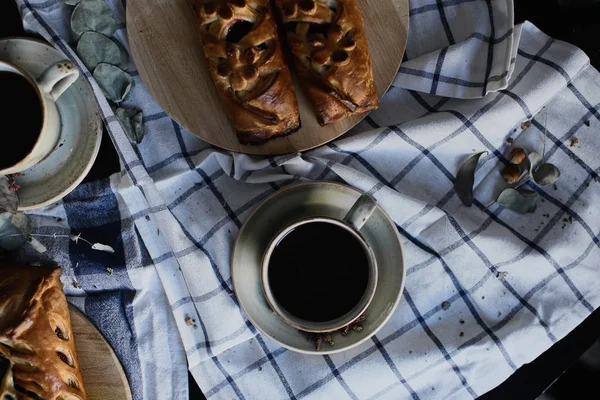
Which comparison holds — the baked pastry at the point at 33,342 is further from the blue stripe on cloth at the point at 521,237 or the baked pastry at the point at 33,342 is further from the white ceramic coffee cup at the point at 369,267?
the blue stripe on cloth at the point at 521,237

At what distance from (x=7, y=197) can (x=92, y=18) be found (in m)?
0.46

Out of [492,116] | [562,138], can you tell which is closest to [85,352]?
[492,116]

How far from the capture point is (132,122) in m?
1.55

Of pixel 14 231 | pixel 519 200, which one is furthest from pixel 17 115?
pixel 519 200

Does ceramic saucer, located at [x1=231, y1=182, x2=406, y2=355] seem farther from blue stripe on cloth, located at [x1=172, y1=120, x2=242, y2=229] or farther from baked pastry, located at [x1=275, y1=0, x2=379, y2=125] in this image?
baked pastry, located at [x1=275, y1=0, x2=379, y2=125]

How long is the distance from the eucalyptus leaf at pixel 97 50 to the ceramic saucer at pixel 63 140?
5 centimetres

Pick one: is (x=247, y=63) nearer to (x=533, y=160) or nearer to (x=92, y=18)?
(x=92, y=18)

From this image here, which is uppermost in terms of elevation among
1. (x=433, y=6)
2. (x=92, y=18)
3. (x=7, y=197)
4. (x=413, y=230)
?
(x=92, y=18)

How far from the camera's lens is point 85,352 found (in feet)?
5.16

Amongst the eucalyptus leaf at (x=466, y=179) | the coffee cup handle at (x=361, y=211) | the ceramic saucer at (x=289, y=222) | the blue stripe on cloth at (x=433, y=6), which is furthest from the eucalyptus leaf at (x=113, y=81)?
the eucalyptus leaf at (x=466, y=179)

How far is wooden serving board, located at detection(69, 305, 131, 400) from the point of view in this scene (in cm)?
156

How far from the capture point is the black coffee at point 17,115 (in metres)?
1.43

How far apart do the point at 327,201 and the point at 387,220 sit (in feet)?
0.48

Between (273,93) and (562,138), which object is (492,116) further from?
(273,93)
